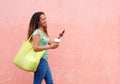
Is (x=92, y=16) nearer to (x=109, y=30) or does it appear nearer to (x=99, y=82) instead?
(x=109, y=30)

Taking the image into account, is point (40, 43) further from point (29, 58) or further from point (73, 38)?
point (73, 38)

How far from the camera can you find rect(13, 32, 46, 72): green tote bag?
482 cm

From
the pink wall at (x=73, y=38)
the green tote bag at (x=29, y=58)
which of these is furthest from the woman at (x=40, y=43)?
the pink wall at (x=73, y=38)

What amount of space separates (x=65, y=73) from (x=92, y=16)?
87 cm

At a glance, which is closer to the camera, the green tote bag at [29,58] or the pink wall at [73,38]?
the green tote bag at [29,58]

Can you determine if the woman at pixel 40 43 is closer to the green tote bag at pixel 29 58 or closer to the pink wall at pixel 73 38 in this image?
the green tote bag at pixel 29 58

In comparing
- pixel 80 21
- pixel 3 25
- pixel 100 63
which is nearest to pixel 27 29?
pixel 3 25

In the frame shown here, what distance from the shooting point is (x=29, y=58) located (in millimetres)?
4824

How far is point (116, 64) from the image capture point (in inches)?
227

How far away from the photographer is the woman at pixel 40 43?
15.8ft

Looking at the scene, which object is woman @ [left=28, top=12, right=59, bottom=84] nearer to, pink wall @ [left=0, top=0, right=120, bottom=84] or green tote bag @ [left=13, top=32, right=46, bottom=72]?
green tote bag @ [left=13, top=32, right=46, bottom=72]

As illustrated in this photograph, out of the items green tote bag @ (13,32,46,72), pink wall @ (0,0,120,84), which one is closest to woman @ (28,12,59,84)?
green tote bag @ (13,32,46,72)

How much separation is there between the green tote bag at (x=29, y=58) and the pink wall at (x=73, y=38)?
72 cm

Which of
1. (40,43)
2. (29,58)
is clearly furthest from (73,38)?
(29,58)
